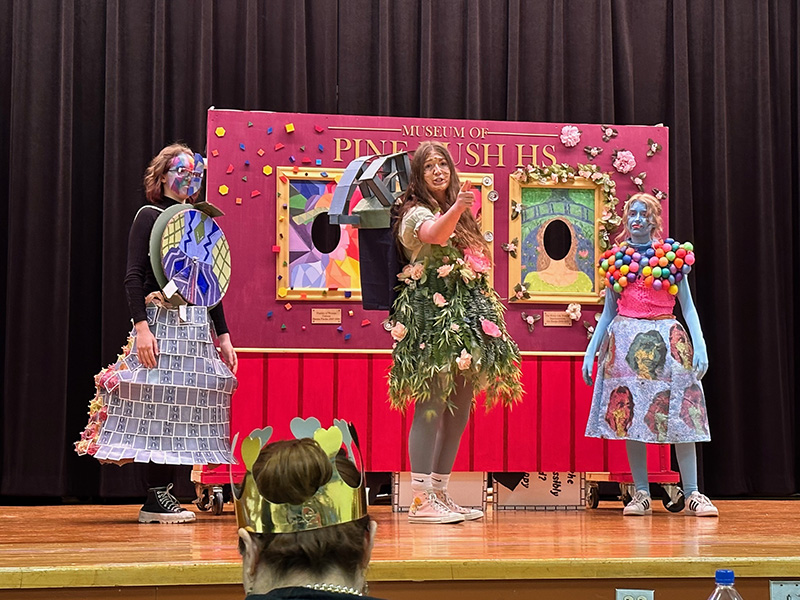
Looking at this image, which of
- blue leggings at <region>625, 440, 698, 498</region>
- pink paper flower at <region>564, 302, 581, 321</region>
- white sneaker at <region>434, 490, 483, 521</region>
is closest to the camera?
white sneaker at <region>434, 490, 483, 521</region>

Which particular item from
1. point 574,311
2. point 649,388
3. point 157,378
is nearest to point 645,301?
point 649,388

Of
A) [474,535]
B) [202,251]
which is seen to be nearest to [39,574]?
[474,535]

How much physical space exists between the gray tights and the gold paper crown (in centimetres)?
240

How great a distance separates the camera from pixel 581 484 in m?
4.97

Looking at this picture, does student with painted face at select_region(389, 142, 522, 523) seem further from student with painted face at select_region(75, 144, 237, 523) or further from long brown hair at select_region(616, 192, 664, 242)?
long brown hair at select_region(616, 192, 664, 242)

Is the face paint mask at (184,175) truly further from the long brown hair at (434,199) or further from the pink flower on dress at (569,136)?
the pink flower on dress at (569,136)

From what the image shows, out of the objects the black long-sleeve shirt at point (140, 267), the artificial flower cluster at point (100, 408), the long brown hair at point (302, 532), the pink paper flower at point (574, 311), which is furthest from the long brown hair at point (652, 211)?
the long brown hair at point (302, 532)

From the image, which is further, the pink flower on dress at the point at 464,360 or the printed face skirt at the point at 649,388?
the printed face skirt at the point at 649,388

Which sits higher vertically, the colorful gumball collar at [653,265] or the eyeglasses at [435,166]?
the eyeglasses at [435,166]

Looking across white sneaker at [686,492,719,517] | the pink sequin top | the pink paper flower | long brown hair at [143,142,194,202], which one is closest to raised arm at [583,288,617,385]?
the pink sequin top

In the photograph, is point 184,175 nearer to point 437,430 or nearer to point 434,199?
point 434,199

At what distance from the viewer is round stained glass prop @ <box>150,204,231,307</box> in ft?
13.5

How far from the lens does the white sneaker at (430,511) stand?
13.0 feet

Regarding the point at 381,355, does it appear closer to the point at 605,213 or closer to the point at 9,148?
the point at 605,213
